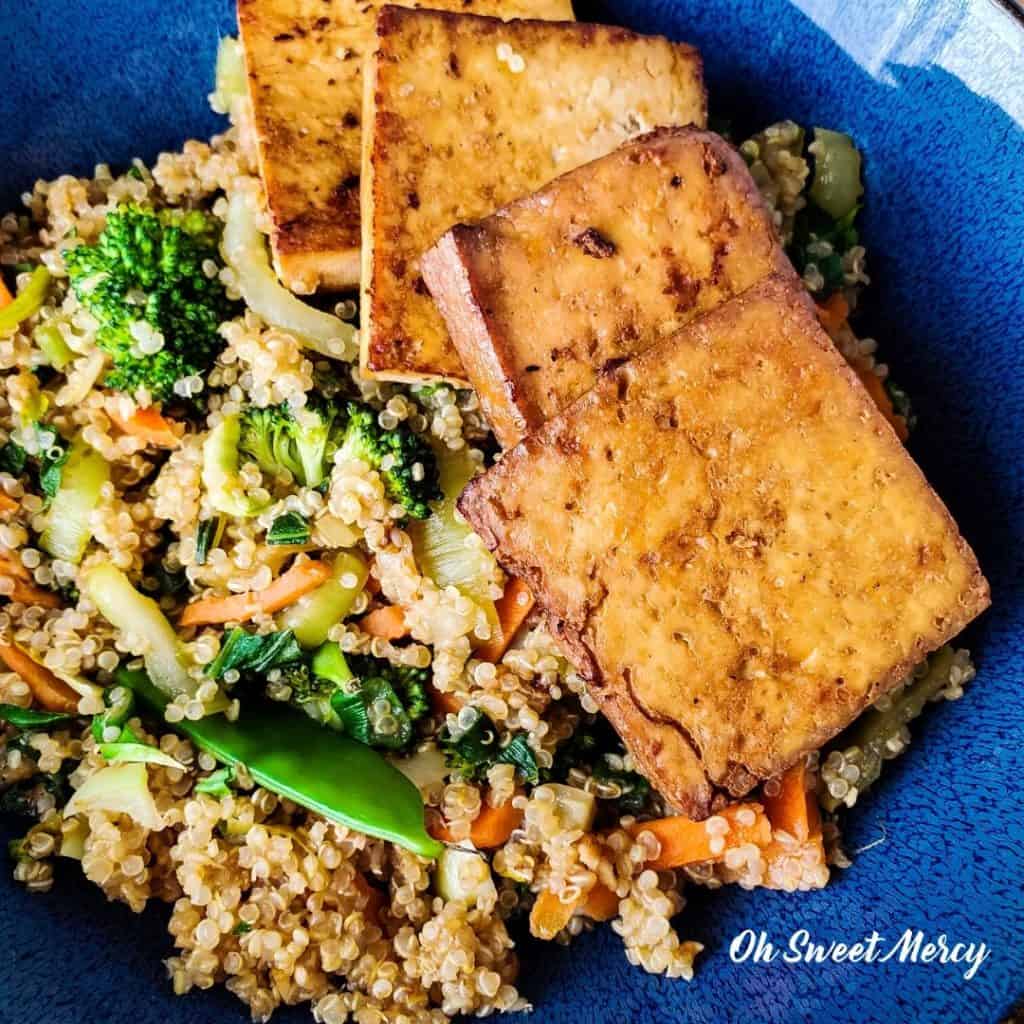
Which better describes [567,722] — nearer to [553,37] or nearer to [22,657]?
[22,657]

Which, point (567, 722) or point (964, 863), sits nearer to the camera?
point (964, 863)

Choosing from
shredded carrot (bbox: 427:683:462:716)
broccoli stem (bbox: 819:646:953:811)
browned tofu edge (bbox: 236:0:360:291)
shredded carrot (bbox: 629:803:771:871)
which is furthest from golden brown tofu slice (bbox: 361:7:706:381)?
broccoli stem (bbox: 819:646:953:811)

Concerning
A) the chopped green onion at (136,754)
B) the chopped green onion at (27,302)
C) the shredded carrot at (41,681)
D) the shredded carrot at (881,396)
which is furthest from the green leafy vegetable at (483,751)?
the chopped green onion at (27,302)

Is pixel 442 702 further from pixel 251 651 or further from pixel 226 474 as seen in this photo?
pixel 226 474

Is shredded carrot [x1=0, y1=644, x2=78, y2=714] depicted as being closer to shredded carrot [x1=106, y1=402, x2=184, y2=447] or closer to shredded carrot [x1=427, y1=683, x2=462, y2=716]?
shredded carrot [x1=106, y1=402, x2=184, y2=447]

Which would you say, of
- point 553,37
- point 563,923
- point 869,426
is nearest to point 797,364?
point 869,426
